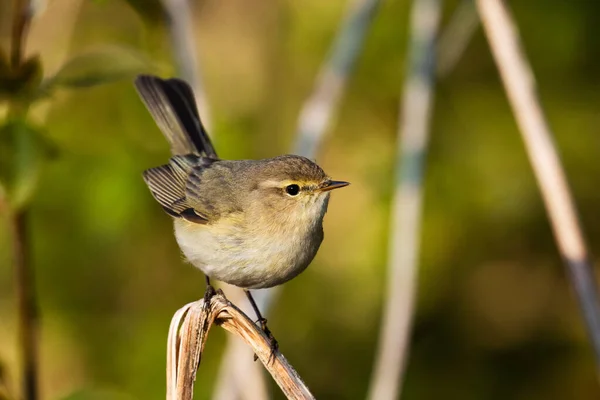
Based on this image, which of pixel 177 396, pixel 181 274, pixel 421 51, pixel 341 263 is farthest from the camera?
pixel 181 274

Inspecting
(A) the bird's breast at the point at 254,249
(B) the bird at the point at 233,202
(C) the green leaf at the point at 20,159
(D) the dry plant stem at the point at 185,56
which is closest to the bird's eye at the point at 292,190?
(B) the bird at the point at 233,202

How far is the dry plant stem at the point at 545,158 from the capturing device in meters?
2.59

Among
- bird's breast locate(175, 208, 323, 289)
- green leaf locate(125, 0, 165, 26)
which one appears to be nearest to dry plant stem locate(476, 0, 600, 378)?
bird's breast locate(175, 208, 323, 289)

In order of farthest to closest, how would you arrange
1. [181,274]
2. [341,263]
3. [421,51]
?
[181,274]
[341,263]
[421,51]

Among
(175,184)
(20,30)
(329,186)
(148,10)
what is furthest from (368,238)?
(20,30)

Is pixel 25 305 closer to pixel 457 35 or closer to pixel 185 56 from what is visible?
pixel 185 56

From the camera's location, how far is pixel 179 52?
316 centimetres

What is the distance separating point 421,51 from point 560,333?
1.88 metres

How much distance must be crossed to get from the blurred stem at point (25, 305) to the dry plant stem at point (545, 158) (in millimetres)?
1585

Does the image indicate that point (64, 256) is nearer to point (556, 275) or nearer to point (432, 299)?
point (432, 299)

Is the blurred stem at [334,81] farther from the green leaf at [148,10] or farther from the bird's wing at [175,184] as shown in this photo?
the green leaf at [148,10]

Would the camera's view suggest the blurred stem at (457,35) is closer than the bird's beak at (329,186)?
No

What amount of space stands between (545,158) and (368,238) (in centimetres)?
146

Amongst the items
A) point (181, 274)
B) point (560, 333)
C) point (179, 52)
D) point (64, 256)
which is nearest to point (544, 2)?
point (560, 333)
